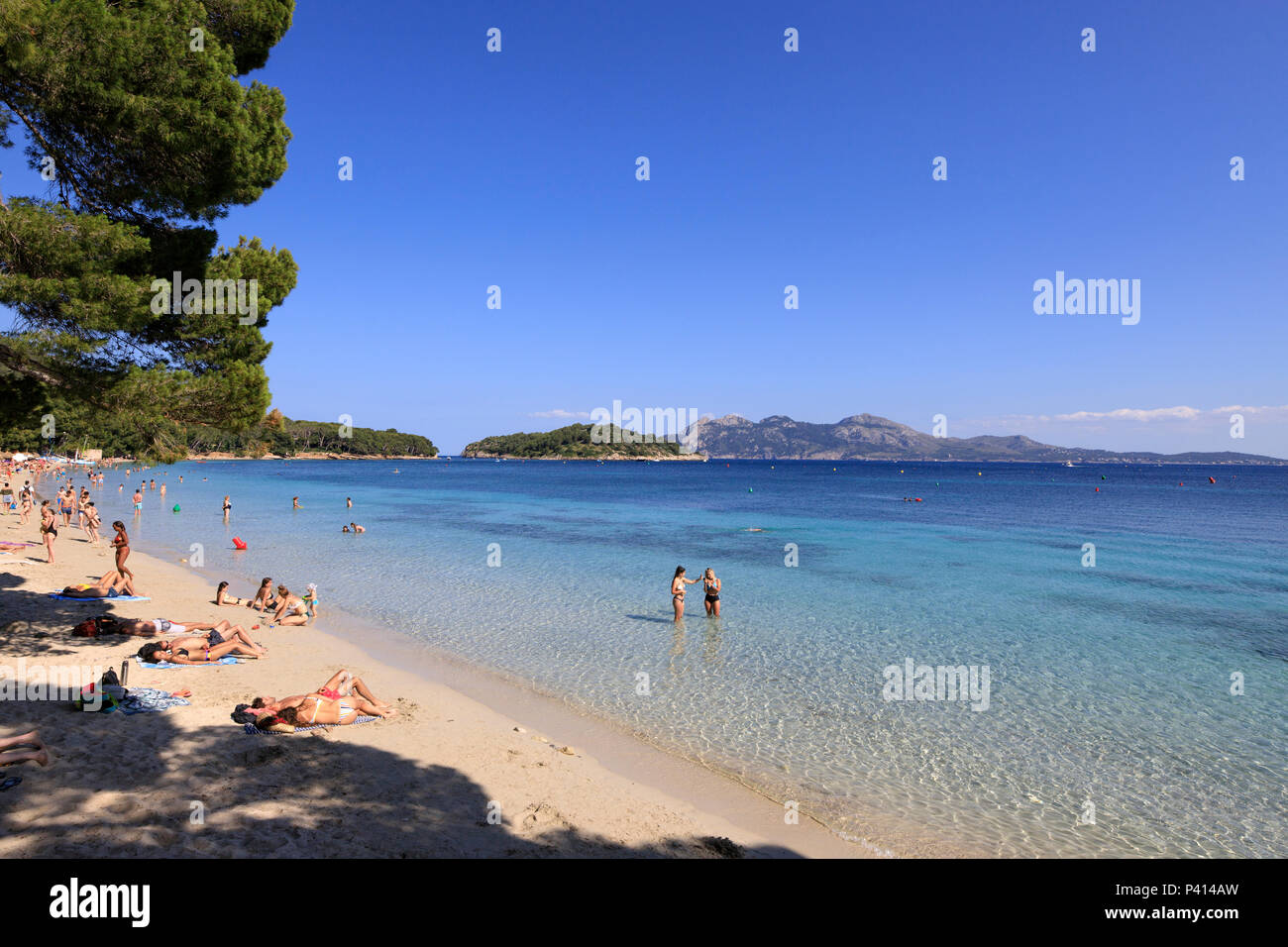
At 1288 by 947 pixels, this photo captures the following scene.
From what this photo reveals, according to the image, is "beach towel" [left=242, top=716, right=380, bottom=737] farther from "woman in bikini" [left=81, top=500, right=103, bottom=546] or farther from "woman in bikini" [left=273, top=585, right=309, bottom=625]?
"woman in bikini" [left=81, top=500, right=103, bottom=546]

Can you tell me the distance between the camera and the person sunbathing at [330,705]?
28.3 feet

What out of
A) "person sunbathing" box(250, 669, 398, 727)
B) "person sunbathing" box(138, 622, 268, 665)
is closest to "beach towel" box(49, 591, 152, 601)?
"person sunbathing" box(138, 622, 268, 665)

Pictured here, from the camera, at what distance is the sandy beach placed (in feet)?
19.2

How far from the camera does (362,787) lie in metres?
7.06

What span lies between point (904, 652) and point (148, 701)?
47.3 feet

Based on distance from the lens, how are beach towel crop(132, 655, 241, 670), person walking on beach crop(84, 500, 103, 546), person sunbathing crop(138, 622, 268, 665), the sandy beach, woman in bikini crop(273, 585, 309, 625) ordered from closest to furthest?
1. the sandy beach
2. beach towel crop(132, 655, 241, 670)
3. person sunbathing crop(138, 622, 268, 665)
4. woman in bikini crop(273, 585, 309, 625)
5. person walking on beach crop(84, 500, 103, 546)

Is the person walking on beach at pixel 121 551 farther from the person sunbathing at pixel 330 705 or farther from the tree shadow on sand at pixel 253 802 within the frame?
the person sunbathing at pixel 330 705

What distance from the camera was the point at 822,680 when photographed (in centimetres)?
1278

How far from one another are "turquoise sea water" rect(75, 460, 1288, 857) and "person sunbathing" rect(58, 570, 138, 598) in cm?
380

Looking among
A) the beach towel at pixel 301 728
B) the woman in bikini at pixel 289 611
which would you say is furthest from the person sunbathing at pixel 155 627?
the beach towel at pixel 301 728

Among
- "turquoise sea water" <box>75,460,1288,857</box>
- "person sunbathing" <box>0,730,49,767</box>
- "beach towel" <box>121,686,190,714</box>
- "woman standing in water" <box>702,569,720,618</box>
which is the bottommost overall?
"turquoise sea water" <box>75,460,1288,857</box>

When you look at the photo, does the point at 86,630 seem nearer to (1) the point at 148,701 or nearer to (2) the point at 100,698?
(1) the point at 148,701

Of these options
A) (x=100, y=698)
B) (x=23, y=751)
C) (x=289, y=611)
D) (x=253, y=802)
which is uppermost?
(x=23, y=751)

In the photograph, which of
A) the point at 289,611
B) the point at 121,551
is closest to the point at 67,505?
the point at 121,551
